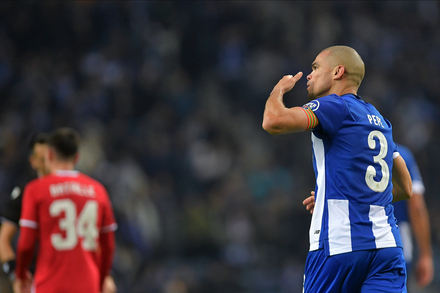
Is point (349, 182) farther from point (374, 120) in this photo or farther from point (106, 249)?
point (106, 249)

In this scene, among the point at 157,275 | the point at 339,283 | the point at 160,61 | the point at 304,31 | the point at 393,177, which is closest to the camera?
the point at 339,283

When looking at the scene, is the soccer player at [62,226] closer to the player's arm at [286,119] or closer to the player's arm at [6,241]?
the player's arm at [6,241]

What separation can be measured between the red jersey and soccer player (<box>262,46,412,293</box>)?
7.37ft

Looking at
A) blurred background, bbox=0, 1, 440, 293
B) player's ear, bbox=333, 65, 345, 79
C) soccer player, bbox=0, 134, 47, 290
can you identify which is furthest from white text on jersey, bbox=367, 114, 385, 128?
blurred background, bbox=0, 1, 440, 293

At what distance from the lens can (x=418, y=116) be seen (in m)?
13.3

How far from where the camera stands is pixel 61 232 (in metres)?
4.65

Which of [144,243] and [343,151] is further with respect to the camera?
[144,243]

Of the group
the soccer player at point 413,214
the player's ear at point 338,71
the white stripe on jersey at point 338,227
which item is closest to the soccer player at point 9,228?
the white stripe on jersey at point 338,227

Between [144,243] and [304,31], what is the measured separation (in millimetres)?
7465

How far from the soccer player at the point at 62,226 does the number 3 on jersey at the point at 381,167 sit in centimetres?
261

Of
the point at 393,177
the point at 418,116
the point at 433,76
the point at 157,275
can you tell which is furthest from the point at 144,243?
the point at 433,76

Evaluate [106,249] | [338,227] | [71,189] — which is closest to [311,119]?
[338,227]

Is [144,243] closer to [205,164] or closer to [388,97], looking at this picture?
[205,164]

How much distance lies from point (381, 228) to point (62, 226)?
2.74 m
